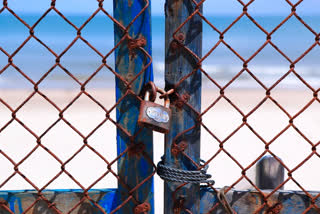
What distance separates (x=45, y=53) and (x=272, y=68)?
774cm

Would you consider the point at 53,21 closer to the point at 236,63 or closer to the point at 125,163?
the point at 236,63

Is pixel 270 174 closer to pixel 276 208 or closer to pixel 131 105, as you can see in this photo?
pixel 276 208

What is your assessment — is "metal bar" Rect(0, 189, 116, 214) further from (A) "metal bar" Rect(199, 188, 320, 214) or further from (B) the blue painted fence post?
(A) "metal bar" Rect(199, 188, 320, 214)

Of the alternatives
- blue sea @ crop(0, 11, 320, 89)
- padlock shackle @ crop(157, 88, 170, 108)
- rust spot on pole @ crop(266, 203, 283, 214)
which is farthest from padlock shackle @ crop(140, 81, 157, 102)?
blue sea @ crop(0, 11, 320, 89)

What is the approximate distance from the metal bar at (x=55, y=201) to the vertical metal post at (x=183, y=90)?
0.20 m

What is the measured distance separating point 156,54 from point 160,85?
19.6 feet

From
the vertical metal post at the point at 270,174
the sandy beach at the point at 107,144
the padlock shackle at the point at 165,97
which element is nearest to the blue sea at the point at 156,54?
the sandy beach at the point at 107,144

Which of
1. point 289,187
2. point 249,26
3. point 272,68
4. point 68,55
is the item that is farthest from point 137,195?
point 249,26

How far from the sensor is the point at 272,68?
47.6ft

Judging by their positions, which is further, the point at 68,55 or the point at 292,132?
the point at 68,55

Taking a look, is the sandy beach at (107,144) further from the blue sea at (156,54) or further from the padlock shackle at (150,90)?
the blue sea at (156,54)

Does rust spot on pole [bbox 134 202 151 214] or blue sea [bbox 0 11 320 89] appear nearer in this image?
rust spot on pole [bbox 134 202 151 214]

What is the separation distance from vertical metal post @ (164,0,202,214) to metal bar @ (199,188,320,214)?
0.13 ft

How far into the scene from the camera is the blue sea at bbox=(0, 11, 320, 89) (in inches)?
488
